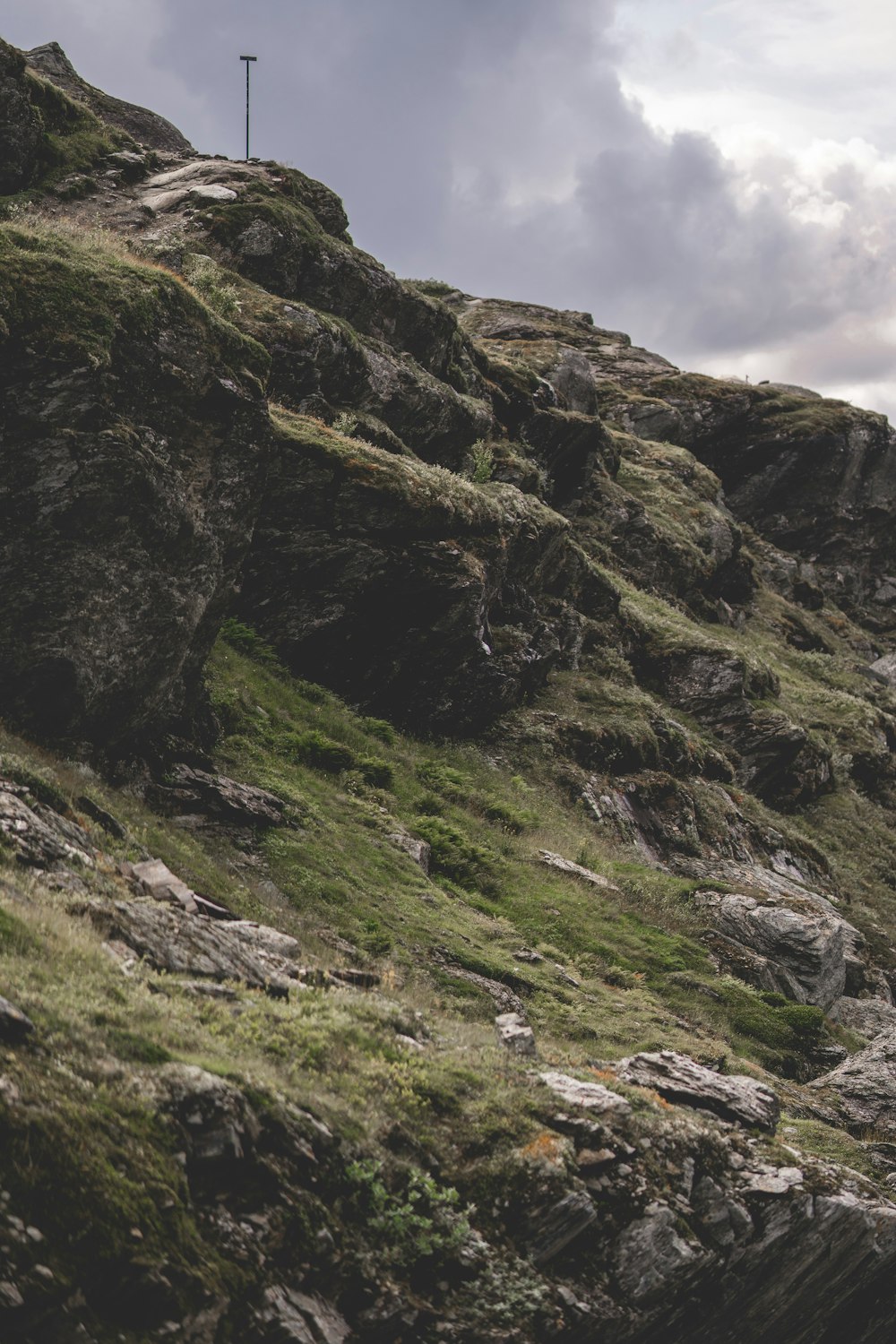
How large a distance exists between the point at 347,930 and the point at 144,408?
387 inches

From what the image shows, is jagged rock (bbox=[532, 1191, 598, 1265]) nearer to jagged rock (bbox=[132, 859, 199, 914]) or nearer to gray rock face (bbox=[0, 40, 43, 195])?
jagged rock (bbox=[132, 859, 199, 914])

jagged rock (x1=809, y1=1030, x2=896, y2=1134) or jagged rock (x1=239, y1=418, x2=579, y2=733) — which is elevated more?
jagged rock (x1=239, y1=418, x2=579, y2=733)

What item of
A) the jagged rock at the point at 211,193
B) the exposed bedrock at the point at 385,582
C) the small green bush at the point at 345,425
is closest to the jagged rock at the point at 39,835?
the exposed bedrock at the point at 385,582

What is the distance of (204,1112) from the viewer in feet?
23.2

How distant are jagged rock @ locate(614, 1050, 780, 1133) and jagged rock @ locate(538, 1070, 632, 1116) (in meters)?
2.08

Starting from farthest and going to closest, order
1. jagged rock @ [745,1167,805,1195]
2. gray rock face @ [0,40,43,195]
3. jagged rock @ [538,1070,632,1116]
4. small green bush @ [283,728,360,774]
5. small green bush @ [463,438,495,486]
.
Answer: small green bush @ [463,438,495,486]
gray rock face @ [0,40,43,195]
small green bush @ [283,728,360,774]
jagged rock @ [745,1167,805,1195]
jagged rock @ [538,1070,632,1116]

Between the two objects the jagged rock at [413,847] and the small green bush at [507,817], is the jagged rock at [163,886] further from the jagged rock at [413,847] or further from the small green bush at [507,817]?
the small green bush at [507,817]

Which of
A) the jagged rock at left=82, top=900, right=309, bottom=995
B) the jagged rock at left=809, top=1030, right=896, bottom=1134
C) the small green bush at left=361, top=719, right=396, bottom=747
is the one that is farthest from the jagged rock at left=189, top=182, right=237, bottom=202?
the jagged rock at left=809, top=1030, right=896, bottom=1134

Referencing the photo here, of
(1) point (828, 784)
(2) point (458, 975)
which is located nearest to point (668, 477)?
(1) point (828, 784)

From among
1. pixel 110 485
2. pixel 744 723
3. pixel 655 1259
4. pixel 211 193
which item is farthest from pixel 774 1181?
pixel 211 193

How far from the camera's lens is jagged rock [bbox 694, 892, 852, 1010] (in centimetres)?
2389

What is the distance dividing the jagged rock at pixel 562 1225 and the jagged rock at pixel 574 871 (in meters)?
15.5

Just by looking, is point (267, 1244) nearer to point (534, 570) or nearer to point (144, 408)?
point (144, 408)

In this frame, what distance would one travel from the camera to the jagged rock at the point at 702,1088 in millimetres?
12164
